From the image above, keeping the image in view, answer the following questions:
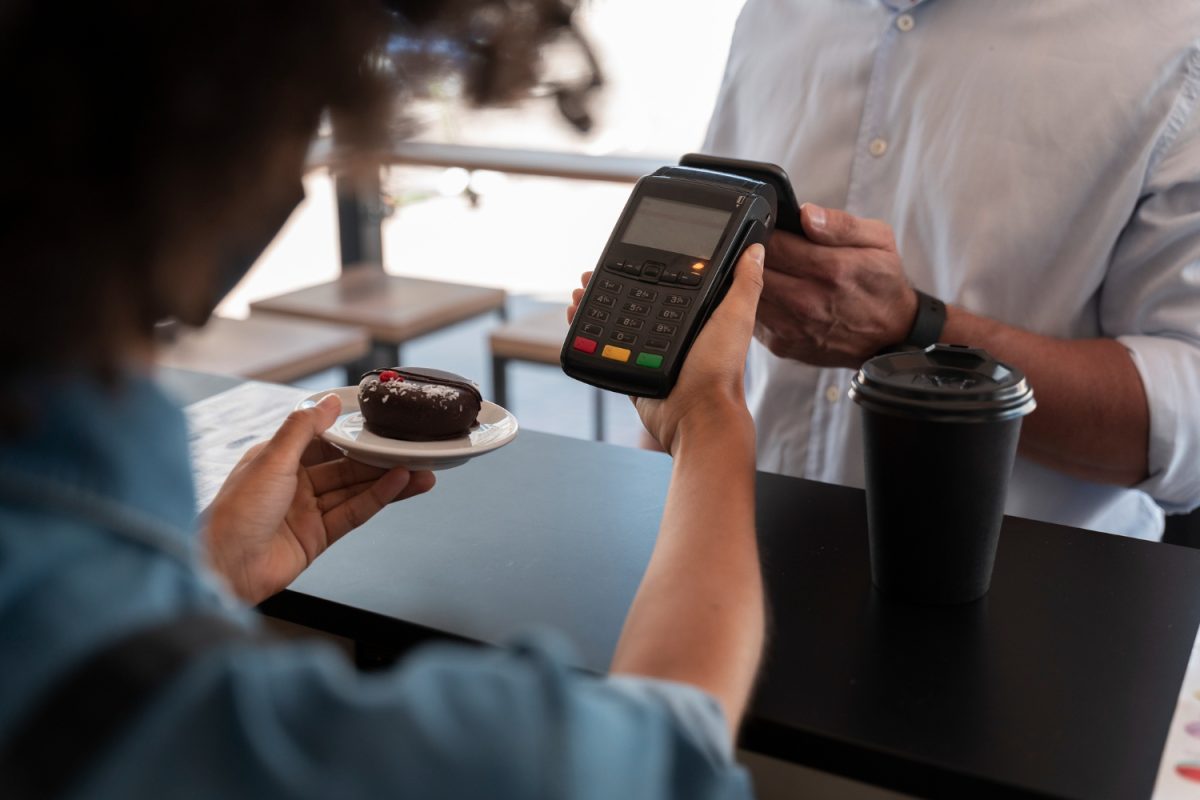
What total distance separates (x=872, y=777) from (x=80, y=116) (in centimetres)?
49

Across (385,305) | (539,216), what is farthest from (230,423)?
(539,216)

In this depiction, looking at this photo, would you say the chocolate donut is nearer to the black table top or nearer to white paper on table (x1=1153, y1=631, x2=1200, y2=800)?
the black table top

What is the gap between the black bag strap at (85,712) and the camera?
0.32 meters

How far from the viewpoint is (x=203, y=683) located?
0.34 metres

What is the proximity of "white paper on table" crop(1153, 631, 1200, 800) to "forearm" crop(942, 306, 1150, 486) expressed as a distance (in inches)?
12.9

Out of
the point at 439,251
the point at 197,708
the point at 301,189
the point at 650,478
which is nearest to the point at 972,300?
the point at 650,478

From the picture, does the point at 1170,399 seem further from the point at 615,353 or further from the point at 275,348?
the point at 275,348

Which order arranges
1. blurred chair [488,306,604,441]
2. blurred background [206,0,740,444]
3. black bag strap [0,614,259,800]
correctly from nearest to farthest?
1. black bag strap [0,614,259,800]
2. blurred chair [488,306,604,441]
3. blurred background [206,0,740,444]

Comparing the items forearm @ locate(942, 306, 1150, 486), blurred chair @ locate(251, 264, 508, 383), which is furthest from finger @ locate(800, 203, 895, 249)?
blurred chair @ locate(251, 264, 508, 383)

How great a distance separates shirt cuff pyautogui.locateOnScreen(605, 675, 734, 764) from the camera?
42 cm

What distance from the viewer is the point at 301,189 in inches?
18.4

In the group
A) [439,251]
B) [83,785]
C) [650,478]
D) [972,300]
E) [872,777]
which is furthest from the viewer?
[439,251]

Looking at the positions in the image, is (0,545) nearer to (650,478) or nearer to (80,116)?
(80,116)

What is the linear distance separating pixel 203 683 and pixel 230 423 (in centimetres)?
79
